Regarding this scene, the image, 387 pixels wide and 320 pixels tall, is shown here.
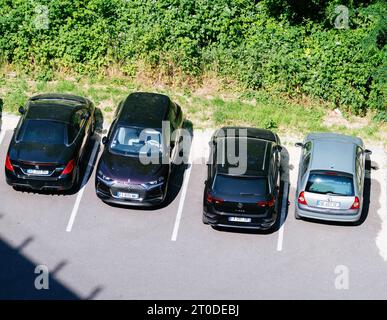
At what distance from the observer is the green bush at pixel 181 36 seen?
21516 mm

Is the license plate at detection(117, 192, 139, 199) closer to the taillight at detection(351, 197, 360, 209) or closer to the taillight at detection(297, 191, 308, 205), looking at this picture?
the taillight at detection(297, 191, 308, 205)

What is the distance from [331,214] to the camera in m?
17.3

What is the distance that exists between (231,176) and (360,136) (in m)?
5.29

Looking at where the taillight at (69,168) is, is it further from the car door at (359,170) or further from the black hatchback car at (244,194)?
the car door at (359,170)

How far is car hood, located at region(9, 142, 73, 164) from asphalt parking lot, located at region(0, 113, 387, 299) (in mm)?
994

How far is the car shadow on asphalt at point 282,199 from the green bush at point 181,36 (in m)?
2.89

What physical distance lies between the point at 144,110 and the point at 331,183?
201 inches

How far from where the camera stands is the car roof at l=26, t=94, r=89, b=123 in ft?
60.9

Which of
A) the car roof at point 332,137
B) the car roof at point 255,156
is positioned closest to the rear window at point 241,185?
the car roof at point 255,156

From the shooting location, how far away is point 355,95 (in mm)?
21156
